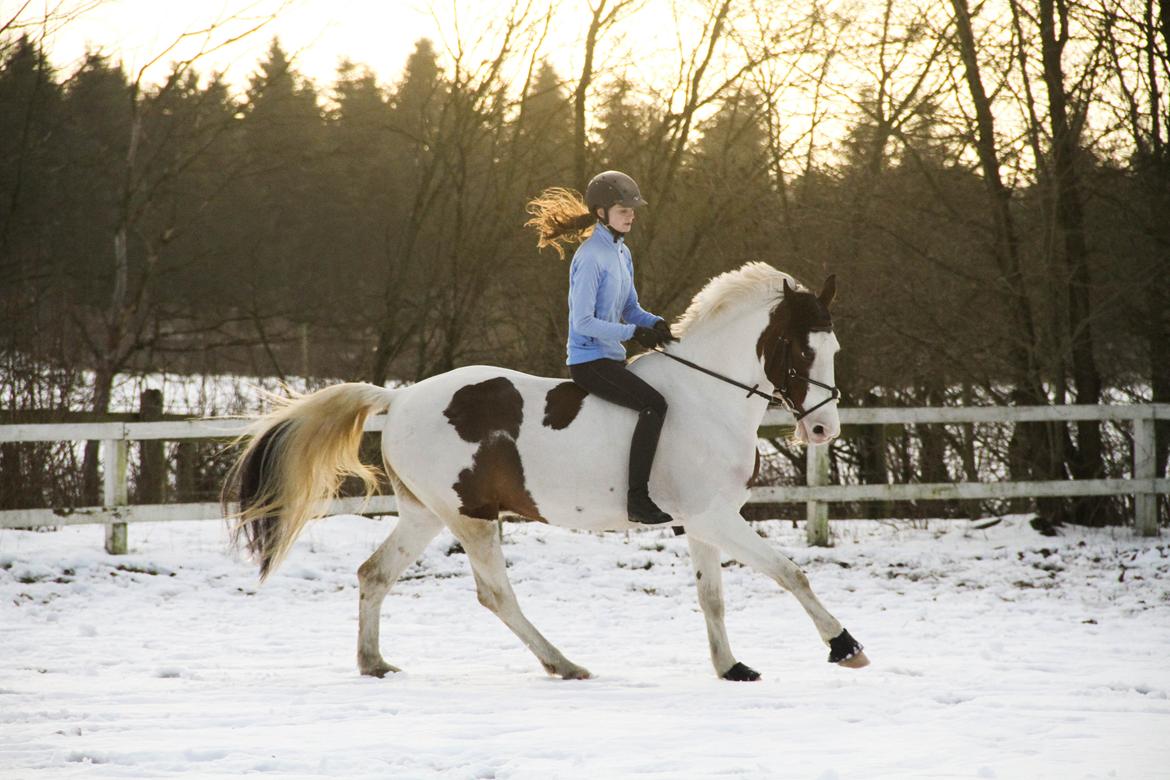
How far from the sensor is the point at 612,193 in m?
5.76

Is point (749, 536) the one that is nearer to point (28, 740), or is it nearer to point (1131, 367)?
point (28, 740)

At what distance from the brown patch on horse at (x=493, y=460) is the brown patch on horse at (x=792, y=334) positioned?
1309 mm

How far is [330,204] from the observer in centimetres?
2681

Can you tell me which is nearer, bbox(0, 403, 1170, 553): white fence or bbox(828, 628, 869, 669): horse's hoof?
bbox(828, 628, 869, 669): horse's hoof

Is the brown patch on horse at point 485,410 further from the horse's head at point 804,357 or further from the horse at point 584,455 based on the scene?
the horse's head at point 804,357

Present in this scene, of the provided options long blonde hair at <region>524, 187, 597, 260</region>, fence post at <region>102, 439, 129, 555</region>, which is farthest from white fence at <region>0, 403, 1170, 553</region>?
long blonde hair at <region>524, 187, 597, 260</region>

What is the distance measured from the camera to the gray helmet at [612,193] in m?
5.75

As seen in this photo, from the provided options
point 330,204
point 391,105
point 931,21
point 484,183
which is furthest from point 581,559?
point 330,204

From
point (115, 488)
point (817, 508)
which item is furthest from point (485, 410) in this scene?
point (817, 508)

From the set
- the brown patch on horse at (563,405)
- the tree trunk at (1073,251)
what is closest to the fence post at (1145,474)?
the tree trunk at (1073,251)

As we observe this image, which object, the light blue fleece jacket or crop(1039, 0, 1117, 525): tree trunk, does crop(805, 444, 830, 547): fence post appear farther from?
the light blue fleece jacket

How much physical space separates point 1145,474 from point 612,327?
7.66m

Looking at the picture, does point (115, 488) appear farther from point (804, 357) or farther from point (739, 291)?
point (804, 357)

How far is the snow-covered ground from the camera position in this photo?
12.8 feet
